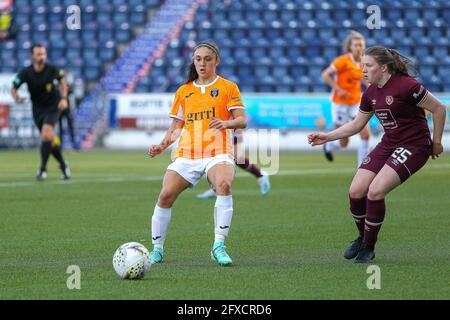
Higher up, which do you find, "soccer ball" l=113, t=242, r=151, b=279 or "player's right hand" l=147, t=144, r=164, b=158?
"player's right hand" l=147, t=144, r=164, b=158

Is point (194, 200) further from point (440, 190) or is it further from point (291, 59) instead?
point (291, 59)

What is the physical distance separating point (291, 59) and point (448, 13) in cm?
560

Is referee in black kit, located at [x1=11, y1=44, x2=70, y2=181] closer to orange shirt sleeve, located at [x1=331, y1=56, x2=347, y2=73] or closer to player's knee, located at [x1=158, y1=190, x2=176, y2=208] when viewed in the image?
orange shirt sleeve, located at [x1=331, y1=56, x2=347, y2=73]

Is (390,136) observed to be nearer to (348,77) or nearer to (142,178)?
(348,77)

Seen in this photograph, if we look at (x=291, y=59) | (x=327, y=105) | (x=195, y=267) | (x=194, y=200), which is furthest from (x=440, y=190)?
(x=291, y=59)

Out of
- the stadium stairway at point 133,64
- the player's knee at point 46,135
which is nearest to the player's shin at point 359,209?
the player's knee at point 46,135

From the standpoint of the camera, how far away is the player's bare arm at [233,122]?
890 centimetres

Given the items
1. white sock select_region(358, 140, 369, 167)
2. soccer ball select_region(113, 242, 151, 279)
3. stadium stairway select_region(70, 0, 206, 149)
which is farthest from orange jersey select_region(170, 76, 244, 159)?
stadium stairway select_region(70, 0, 206, 149)

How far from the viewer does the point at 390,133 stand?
917cm

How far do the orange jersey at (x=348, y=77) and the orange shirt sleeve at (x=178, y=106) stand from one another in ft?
33.0

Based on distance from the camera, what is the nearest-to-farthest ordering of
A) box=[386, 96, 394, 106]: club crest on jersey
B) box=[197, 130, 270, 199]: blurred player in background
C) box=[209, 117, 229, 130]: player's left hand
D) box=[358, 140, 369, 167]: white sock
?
box=[209, 117, 229, 130]: player's left hand < box=[386, 96, 394, 106]: club crest on jersey < box=[197, 130, 270, 199]: blurred player in background < box=[358, 140, 369, 167]: white sock

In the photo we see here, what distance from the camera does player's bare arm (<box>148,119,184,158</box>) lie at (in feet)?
29.5

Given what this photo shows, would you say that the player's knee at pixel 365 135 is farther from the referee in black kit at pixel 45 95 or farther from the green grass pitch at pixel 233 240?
the referee in black kit at pixel 45 95

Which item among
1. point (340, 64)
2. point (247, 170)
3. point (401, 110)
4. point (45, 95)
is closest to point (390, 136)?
point (401, 110)
